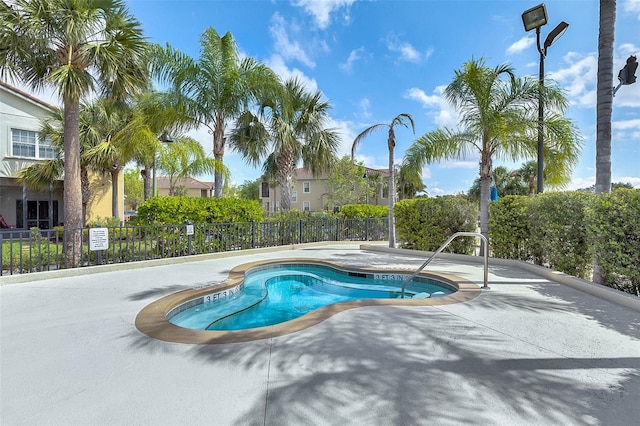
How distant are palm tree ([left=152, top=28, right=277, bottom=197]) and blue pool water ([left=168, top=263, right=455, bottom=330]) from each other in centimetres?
584

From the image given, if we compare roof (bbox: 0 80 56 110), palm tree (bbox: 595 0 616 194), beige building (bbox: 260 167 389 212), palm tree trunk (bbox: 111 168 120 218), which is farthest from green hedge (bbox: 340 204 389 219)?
beige building (bbox: 260 167 389 212)

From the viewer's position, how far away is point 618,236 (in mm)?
5223

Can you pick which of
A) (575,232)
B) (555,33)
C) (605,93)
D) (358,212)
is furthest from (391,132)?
(575,232)

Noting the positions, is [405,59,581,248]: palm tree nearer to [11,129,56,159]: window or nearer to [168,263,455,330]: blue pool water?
[168,263,455,330]: blue pool water

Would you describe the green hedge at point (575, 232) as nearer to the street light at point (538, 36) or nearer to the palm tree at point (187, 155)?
the street light at point (538, 36)

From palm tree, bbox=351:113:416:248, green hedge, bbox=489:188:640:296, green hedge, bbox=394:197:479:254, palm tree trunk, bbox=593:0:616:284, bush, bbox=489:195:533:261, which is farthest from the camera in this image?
palm tree, bbox=351:113:416:248

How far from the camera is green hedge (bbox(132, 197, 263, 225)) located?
9.51m

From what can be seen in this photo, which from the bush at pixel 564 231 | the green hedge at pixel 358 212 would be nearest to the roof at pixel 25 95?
the green hedge at pixel 358 212

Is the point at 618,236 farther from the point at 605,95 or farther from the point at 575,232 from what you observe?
the point at 605,95

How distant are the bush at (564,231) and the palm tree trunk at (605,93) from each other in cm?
51

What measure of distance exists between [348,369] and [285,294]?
15.3 feet

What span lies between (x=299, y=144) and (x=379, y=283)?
33.1 feet

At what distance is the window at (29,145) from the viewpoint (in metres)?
16.2

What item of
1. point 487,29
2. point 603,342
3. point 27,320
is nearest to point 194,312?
point 27,320
